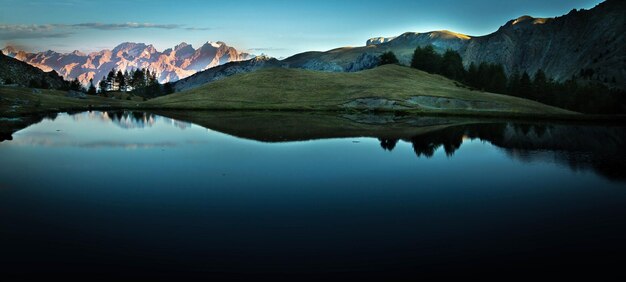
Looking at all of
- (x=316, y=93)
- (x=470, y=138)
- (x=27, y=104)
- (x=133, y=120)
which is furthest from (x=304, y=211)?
(x=316, y=93)

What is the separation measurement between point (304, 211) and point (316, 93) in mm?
127157

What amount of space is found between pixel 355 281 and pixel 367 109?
112 metres

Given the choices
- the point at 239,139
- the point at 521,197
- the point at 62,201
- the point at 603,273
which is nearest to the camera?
the point at 603,273

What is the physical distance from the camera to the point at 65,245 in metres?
19.0

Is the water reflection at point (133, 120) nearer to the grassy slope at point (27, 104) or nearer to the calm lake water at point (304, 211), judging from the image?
the grassy slope at point (27, 104)

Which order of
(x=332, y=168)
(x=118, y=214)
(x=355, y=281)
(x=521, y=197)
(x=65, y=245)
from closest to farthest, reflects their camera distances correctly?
(x=355, y=281)
(x=65, y=245)
(x=118, y=214)
(x=521, y=197)
(x=332, y=168)

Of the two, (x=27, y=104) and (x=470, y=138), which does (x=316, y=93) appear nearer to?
(x=27, y=104)

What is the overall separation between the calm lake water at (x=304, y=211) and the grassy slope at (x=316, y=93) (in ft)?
265

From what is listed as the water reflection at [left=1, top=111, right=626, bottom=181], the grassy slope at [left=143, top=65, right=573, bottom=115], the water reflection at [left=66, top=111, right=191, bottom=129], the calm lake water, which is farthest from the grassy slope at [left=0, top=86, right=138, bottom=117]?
the calm lake water

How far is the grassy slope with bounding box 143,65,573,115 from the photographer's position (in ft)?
429

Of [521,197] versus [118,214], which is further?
[521,197]

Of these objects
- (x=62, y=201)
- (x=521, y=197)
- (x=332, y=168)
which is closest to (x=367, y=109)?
(x=332, y=168)

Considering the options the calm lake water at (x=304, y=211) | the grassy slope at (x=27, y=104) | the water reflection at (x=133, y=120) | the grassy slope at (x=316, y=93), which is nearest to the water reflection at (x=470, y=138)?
the calm lake water at (x=304, y=211)

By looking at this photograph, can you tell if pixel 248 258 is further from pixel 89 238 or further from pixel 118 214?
pixel 118 214
